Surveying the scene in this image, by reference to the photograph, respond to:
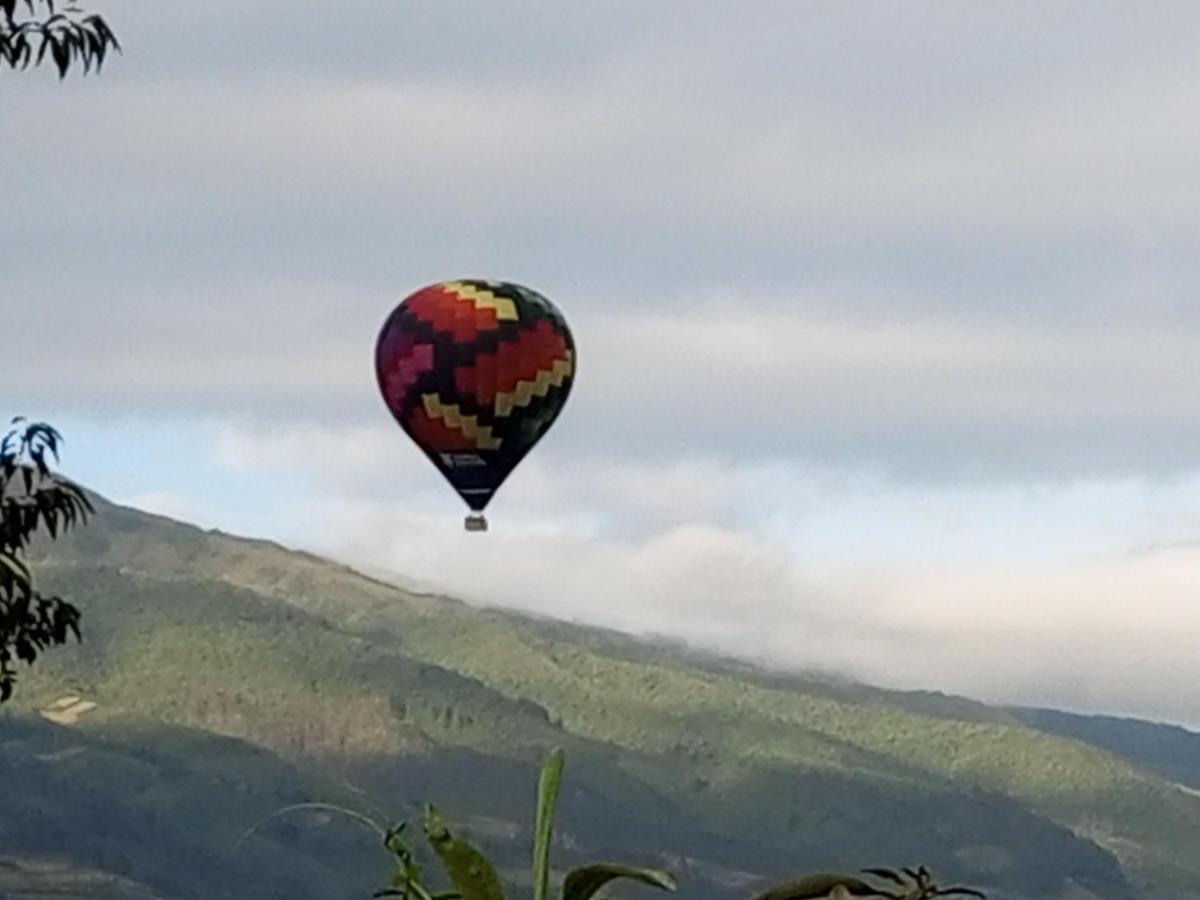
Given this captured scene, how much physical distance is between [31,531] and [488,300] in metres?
53.7

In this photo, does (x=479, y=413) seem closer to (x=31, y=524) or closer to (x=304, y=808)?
(x=31, y=524)

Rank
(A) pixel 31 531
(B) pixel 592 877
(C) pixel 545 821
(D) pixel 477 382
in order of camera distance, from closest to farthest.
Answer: (C) pixel 545 821
(B) pixel 592 877
(A) pixel 31 531
(D) pixel 477 382

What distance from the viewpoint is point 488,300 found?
78.4m

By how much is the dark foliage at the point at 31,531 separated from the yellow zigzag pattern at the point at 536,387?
5093cm

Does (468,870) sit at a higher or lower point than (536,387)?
lower

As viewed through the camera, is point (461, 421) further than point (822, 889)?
Yes

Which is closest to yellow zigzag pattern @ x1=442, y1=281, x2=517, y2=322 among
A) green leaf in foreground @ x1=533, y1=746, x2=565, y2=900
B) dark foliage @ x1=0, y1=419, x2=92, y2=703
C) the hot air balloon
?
the hot air balloon

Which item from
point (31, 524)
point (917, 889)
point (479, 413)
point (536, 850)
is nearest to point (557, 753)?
point (536, 850)

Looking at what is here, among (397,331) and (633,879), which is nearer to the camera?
(633,879)

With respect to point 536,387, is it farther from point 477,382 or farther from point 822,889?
point 822,889

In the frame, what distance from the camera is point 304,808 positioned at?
1202cm

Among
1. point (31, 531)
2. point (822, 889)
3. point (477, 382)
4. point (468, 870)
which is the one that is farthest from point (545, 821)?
point (477, 382)

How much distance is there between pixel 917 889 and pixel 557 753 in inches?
70.2

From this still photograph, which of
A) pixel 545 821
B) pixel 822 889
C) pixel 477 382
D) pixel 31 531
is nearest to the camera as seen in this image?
pixel 822 889
